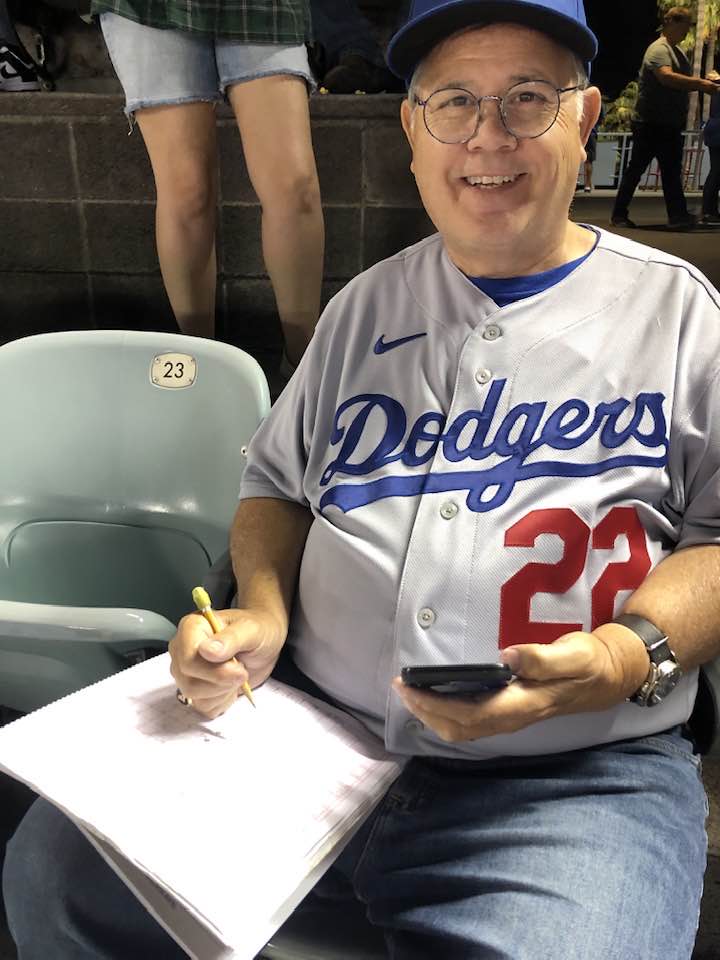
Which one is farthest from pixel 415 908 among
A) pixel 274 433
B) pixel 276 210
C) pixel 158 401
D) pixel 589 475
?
pixel 276 210

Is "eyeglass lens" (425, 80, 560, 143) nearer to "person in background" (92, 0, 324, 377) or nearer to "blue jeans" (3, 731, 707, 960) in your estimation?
"blue jeans" (3, 731, 707, 960)

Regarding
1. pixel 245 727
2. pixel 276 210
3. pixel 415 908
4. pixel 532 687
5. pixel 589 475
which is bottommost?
pixel 415 908

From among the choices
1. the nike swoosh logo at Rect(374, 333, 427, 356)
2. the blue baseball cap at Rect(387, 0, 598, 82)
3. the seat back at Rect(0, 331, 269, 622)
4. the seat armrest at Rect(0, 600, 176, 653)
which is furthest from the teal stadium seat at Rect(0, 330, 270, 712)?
the blue baseball cap at Rect(387, 0, 598, 82)

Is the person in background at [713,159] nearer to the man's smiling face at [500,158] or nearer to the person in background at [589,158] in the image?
the person in background at [589,158]

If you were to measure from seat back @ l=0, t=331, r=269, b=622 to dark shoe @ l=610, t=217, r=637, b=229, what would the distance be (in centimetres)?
74

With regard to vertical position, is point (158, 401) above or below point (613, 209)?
below

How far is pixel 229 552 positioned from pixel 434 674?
1.64ft

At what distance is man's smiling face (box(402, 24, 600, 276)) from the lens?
3.16ft

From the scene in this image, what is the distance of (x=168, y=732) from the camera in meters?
0.93

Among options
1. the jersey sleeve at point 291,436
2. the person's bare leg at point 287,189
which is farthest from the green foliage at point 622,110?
the person's bare leg at point 287,189

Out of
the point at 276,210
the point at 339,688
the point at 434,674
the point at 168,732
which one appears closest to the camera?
the point at 434,674

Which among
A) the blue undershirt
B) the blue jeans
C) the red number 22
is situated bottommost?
the blue jeans

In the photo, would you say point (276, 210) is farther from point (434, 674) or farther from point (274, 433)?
point (434, 674)

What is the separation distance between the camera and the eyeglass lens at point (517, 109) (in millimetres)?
963
